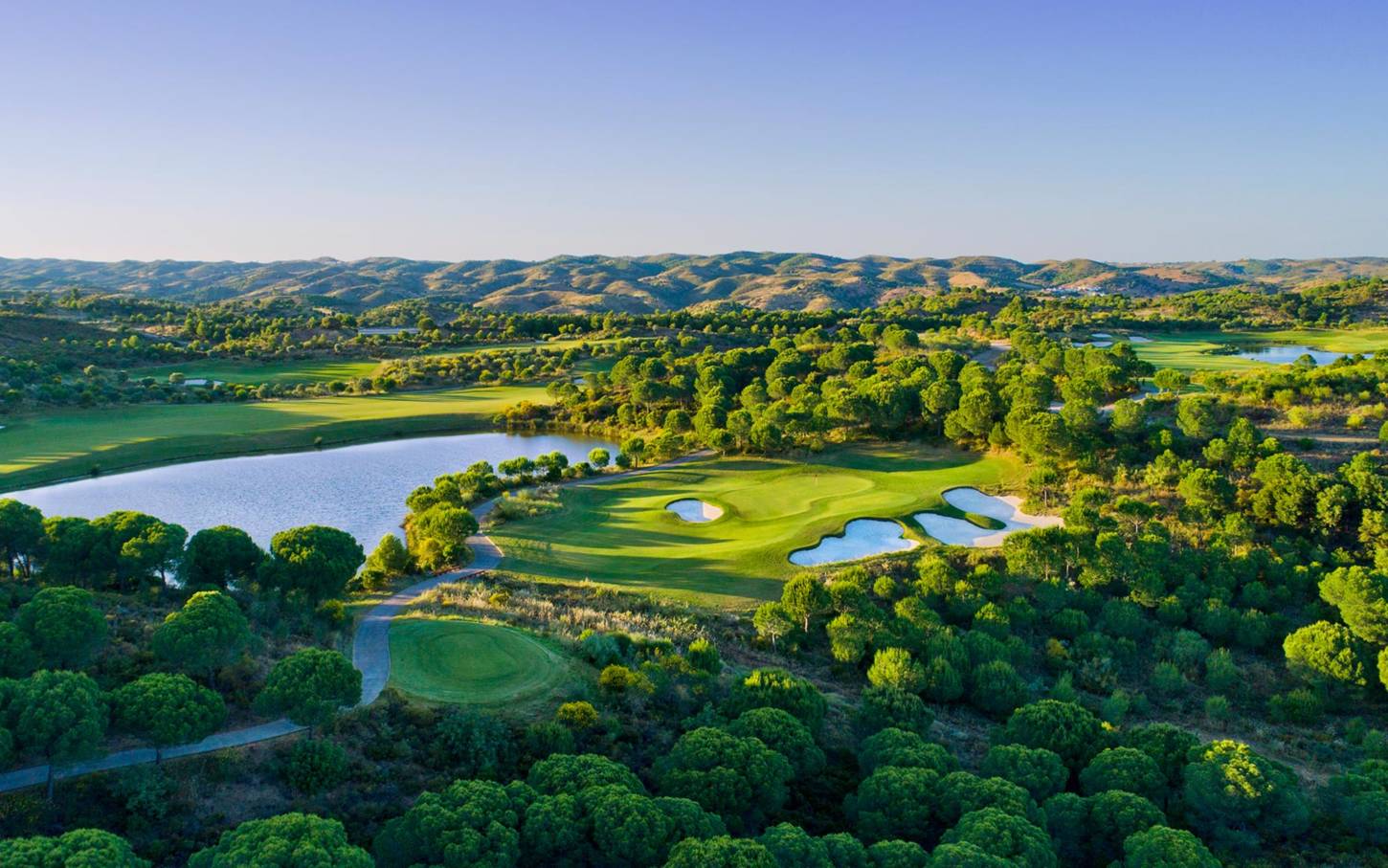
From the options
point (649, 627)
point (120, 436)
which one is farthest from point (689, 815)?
point (120, 436)

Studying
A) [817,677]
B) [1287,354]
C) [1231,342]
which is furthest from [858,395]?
[1231,342]

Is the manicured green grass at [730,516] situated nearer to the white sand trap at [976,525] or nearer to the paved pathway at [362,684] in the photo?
the white sand trap at [976,525]

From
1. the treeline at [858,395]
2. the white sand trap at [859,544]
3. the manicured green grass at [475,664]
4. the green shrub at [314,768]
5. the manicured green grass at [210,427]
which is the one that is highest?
the treeline at [858,395]

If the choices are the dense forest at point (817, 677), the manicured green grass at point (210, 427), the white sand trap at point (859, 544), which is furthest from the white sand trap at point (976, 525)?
the manicured green grass at point (210, 427)

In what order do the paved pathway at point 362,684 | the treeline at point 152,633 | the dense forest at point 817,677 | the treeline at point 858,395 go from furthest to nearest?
the treeline at point 858,395, the paved pathway at point 362,684, the treeline at point 152,633, the dense forest at point 817,677

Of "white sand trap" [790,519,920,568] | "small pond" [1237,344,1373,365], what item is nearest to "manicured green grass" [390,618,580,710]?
"white sand trap" [790,519,920,568]

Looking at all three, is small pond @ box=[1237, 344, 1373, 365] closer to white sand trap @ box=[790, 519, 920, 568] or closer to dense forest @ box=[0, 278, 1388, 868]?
dense forest @ box=[0, 278, 1388, 868]

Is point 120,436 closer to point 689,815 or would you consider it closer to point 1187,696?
point 689,815
